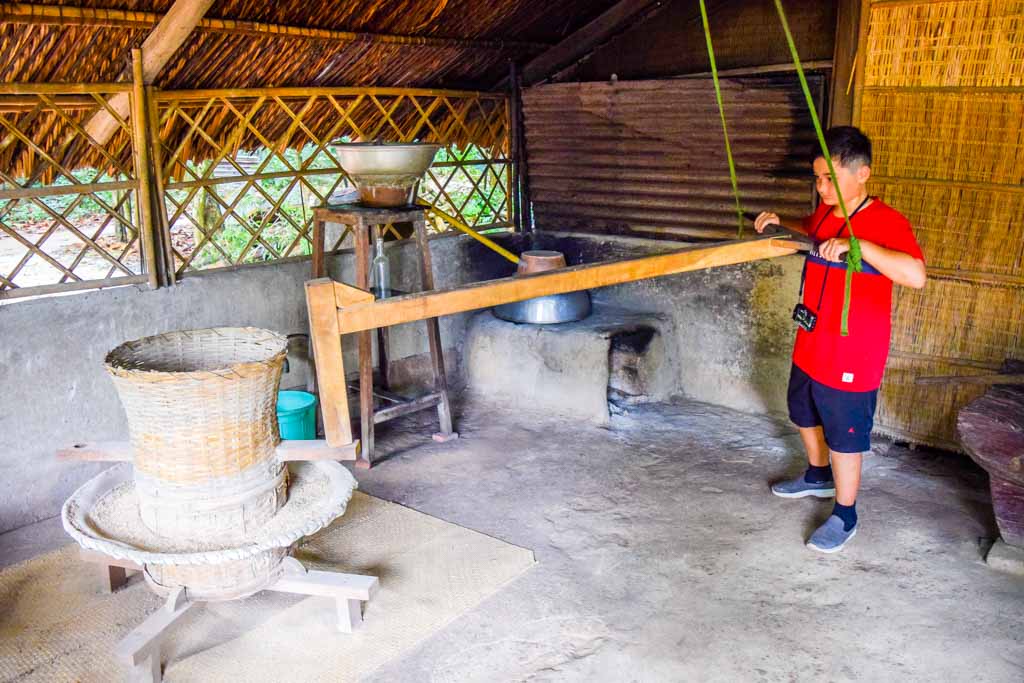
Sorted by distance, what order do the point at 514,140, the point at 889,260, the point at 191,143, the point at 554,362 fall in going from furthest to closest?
the point at 514,140 < the point at 554,362 < the point at 191,143 < the point at 889,260

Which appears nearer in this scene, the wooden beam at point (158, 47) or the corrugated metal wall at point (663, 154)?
the wooden beam at point (158, 47)

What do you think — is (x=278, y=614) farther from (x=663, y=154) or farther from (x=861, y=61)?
(x=861, y=61)

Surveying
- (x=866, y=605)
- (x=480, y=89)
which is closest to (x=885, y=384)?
(x=866, y=605)

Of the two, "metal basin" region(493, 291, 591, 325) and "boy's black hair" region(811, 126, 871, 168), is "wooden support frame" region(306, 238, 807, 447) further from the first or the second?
"metal basin" region(493, 291, 591, 325)

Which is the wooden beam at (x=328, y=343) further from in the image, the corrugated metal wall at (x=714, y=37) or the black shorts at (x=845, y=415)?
the corrugated metal wall at (x=714, y=37)

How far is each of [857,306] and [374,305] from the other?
1.71 meters

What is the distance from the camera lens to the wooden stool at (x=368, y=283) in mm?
3674

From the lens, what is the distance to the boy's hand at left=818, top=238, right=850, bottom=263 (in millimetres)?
2623

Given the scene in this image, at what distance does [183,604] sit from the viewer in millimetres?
2381

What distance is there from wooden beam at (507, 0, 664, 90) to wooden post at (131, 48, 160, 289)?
2273mm

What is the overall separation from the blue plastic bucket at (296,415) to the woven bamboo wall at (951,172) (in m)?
2.63

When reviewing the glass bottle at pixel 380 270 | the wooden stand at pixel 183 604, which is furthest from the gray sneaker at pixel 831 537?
the glass bottle at pixel 380 270

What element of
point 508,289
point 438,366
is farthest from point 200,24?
point 508,289

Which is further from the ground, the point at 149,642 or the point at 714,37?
the point at 714,37
